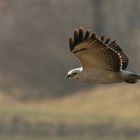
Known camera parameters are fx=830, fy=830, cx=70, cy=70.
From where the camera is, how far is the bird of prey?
676cm

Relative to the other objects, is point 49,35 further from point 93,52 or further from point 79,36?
point 79,36

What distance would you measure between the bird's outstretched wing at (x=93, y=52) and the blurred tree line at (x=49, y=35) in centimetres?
1234

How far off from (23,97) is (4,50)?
6.70 feet

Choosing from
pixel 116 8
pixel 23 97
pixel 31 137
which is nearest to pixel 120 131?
pixel 31 137

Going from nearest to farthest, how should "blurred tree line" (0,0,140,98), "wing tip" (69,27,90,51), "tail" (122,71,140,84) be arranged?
"wing tip" (69,27,90,51), "tail" (122,71,140,84), "blurred tree line" (0,0,140,98)

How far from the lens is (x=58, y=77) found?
2017 cm

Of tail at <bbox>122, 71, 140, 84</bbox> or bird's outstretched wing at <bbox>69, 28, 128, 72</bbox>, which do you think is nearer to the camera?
bird's outstretched wing at <bbox>69, 28, 128, 72</bbox>

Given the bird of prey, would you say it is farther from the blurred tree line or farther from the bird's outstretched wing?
the blurred tree line

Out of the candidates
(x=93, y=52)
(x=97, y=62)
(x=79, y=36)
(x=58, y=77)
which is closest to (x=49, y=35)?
(x=58, y=77)

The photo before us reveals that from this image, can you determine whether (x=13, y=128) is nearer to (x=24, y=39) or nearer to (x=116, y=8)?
(x=24, y=39)

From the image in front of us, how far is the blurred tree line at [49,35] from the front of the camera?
19922 millimetres

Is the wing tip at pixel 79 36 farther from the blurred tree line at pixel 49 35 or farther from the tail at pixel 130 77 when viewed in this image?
the blurred tree line at pixel 49 35

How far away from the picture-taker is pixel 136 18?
21.9 m

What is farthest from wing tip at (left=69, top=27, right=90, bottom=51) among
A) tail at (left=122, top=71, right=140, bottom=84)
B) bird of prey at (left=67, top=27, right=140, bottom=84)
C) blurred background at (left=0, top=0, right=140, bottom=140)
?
blurred background at (left=0, top=0, right=140, bottom=140)
